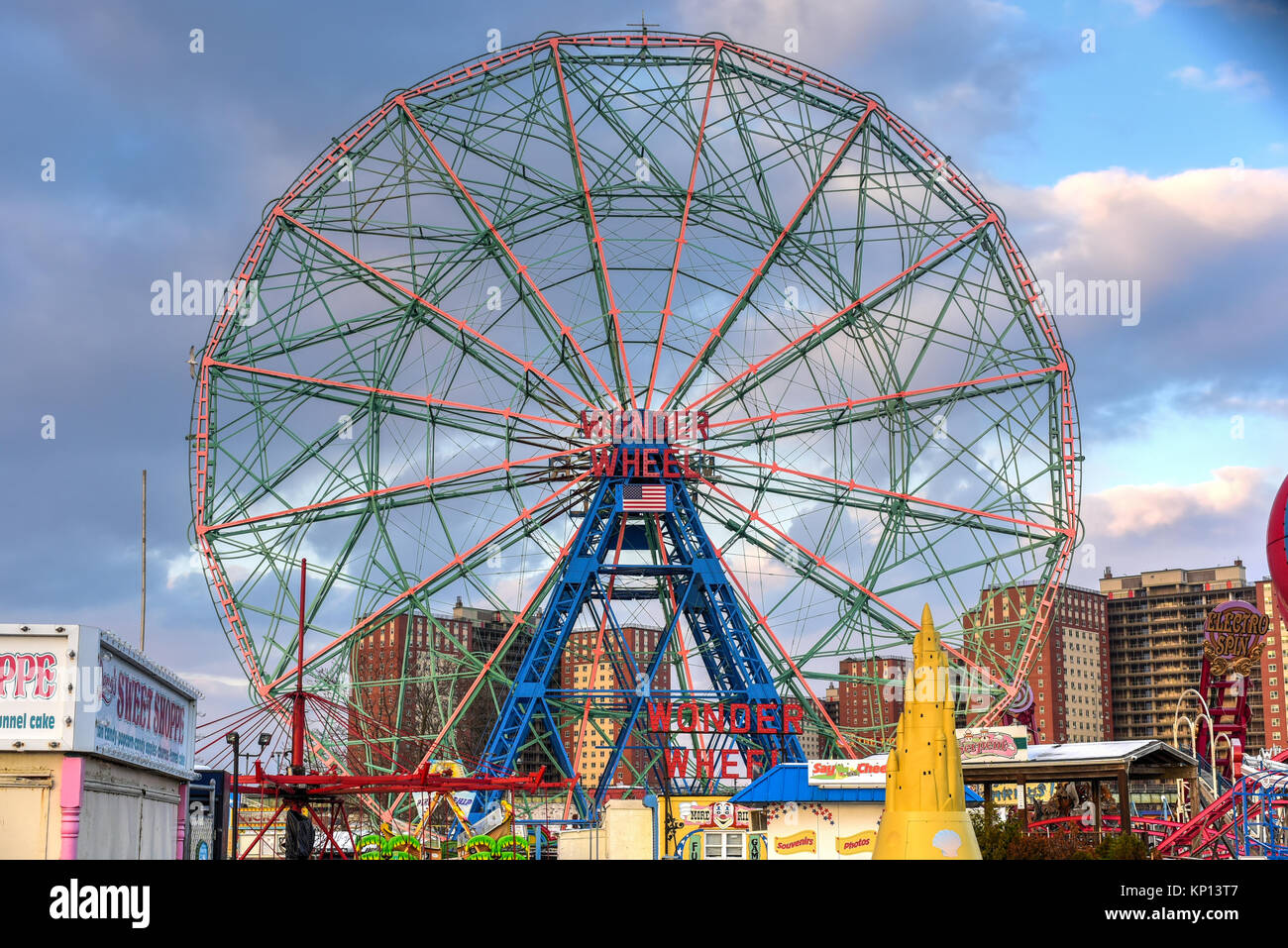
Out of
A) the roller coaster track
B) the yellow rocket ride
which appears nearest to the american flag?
the roller coaster track

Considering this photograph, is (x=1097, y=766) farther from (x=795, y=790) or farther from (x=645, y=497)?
(x=645, y=497)

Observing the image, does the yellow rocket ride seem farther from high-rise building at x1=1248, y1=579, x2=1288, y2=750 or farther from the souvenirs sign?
high-rise building at x1=1248, y1=579, x2=1288, y2=750

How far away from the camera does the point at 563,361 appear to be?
46.4 metres

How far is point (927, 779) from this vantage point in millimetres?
25844

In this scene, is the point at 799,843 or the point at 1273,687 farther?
the point at 1273,687

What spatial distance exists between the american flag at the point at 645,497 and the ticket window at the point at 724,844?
9.10 m

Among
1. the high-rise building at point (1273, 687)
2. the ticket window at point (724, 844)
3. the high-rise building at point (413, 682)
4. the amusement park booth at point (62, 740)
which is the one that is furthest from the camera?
the high-rise building at point (1273, 687)

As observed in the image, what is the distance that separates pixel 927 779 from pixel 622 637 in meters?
19.7

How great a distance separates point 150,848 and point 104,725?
202 inches

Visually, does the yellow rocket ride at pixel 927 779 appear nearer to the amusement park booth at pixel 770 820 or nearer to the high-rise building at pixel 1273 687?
the amusement park booth at pixel 770 820

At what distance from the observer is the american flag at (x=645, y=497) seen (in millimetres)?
44656

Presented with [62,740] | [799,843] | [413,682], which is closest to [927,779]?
[62,740]

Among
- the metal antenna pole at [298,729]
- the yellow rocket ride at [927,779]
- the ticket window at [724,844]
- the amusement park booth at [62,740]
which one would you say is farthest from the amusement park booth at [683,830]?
the amusement park booth at [62,740]
